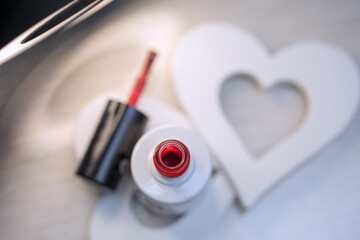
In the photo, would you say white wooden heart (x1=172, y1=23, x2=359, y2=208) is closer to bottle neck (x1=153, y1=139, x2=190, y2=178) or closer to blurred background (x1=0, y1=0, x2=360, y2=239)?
blurred background (x1=0, y1=0, x2=360, y2=239)

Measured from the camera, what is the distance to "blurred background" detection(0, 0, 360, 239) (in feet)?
1.61

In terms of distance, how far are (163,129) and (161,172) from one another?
0.06 m

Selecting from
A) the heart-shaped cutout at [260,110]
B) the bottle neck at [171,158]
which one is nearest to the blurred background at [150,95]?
the heart-shaped cutout at [260,110]

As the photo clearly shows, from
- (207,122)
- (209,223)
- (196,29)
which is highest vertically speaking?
(196,29)

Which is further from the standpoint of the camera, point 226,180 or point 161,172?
point 226,180

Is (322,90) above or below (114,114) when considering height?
below

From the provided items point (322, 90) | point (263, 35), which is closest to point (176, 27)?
point (263, 35)

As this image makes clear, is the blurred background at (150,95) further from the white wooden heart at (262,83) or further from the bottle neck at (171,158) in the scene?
the bottle neck at (171,158)

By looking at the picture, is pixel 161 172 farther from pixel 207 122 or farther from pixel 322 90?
pixel 322 90

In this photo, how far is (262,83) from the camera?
1.73ft

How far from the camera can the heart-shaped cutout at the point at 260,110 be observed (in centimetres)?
53

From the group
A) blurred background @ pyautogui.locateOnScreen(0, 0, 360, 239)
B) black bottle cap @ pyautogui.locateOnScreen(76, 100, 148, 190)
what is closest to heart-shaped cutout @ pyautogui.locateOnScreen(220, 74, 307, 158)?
blurred background @ pyautogui.locateOnScreen(0, 0, 360, 239)

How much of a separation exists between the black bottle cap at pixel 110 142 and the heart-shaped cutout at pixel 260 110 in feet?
0.54

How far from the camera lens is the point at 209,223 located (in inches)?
18.4
